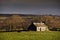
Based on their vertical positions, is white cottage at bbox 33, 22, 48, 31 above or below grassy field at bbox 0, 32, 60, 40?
above

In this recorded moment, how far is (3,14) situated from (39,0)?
49cm

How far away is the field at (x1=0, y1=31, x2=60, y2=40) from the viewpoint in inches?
66.0

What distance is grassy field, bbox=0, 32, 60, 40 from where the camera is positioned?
5.50 ft

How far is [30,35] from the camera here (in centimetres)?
→ 170

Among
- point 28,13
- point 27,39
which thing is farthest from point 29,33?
point 28,13

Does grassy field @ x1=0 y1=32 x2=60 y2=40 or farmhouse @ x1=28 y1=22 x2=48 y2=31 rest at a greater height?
farmhouse @ x1=28 y1=22 x2=48 y2=31

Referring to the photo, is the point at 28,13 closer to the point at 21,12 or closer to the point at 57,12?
the point at 21,12

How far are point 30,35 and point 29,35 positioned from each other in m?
0.01

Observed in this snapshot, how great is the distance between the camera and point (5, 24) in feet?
5.56

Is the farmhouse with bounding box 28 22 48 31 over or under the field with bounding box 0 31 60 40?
over

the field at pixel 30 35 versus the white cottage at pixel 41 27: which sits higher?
the white cottage at pixel 41 27

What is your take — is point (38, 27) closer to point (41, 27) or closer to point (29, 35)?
point (41, 27)

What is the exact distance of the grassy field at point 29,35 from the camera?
168 cm

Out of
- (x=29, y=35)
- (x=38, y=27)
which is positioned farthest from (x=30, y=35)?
(x=38, y=27)
